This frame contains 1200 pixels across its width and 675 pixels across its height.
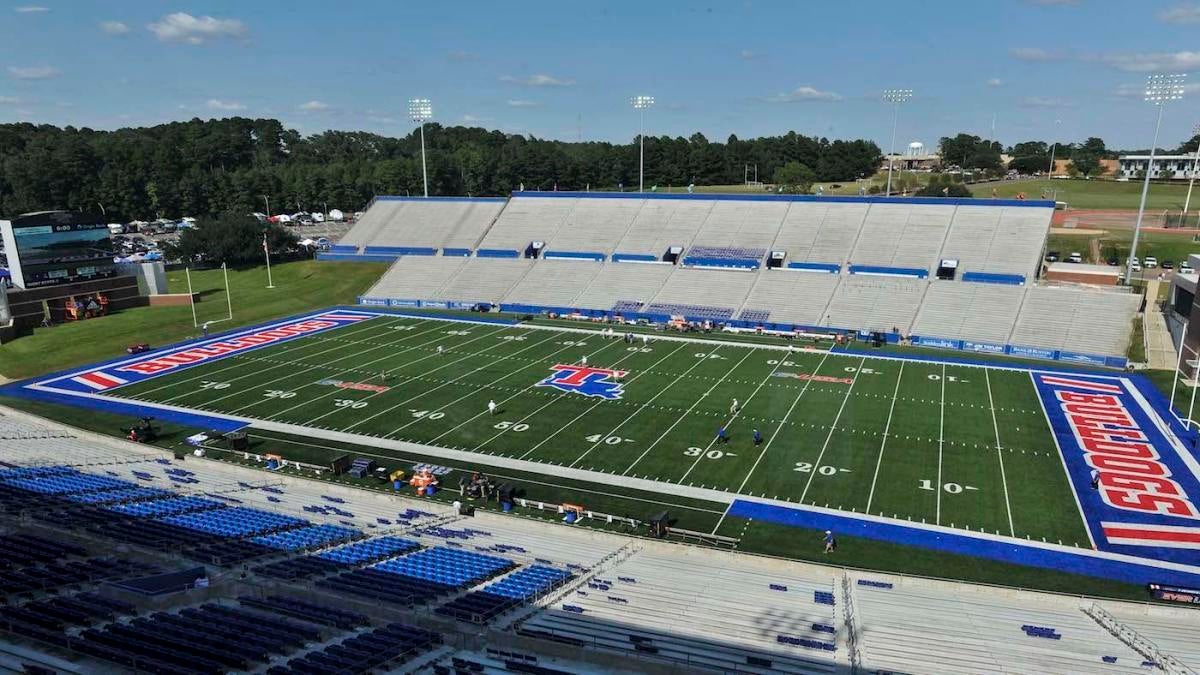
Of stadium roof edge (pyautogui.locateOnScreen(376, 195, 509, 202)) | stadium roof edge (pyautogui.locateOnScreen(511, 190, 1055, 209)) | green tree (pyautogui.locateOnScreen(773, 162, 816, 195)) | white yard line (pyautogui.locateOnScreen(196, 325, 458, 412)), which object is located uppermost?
green tree (pyautogui.locateOnScreen(773, 162, 816, 195))

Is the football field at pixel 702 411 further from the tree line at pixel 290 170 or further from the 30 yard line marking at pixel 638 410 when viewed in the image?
the tree line at pixel 290 170

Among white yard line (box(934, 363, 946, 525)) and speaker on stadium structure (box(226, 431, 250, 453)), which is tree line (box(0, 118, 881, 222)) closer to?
speaker on stadium structure (box(226, 431, 250, 453))

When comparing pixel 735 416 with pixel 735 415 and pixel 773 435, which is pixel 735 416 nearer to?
pixel 735 415

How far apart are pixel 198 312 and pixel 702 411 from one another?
4136 cm

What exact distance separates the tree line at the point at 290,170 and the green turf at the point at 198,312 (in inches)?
1468

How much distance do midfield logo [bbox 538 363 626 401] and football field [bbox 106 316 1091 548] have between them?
0.16 m

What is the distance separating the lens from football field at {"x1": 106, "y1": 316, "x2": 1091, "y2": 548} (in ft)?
83.0

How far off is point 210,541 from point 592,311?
37.1 m

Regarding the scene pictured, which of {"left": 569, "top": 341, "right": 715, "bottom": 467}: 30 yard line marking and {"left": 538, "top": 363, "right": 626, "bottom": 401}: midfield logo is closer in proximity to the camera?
{"left": 569, "top": 341, "right": 715, "bottom": 467}: 30 yard line marking

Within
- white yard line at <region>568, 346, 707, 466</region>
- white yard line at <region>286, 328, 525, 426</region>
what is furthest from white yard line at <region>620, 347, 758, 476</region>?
white yard line at <region>286, 328, 525, 426</region>

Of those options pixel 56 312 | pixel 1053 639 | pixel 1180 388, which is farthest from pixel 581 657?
pixel 56 312

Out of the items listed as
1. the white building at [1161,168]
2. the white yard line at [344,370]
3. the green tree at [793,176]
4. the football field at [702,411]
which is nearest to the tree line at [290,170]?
the green tree at [793,176]

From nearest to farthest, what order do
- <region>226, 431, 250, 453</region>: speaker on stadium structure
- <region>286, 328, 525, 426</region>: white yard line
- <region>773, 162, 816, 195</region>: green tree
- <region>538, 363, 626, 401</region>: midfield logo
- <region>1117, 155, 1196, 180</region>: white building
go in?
<region>226, 431, 250, 453</region>: speaker on stadium structure
<region>286, 328, 525, 426</region>: white yard line
<region>538, 363, 626, 401</region>: midfield logo
<region>773, 162, 816, 195</region>: green tree
<region>1117, 155, 1196, 180</region>: white building

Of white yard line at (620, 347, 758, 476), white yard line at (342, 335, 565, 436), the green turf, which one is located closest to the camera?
white yard line at (620, 347, 758, 476)
